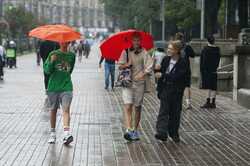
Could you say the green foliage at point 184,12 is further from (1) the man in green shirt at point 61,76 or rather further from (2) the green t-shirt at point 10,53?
(1) the man in green shirt at point 61,76

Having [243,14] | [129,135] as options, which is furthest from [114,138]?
[243,14]

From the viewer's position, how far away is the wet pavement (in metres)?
11.5

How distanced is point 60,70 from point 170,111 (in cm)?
201

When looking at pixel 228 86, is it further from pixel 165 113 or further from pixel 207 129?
pixel 165 113

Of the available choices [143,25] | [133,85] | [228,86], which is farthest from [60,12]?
[133,85]

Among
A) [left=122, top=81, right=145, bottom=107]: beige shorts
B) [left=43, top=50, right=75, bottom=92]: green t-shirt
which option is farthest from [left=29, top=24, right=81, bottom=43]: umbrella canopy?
[left=122, top=81, right=145, bottom=107]: beige shorts

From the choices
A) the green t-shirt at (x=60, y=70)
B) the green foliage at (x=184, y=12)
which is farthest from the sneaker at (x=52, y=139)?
the green foliage at (x=184, y=12)

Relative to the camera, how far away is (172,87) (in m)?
13.1

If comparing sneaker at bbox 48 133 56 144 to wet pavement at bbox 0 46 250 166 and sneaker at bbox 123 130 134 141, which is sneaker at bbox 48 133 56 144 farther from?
sneaker at bbox 123 130 134 141

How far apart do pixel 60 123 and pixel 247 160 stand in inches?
210

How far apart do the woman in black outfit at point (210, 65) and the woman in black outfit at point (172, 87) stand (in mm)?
5782

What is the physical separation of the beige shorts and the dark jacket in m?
0.36

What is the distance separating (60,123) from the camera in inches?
625

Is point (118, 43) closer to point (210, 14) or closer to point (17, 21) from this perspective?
point (210, 14)
